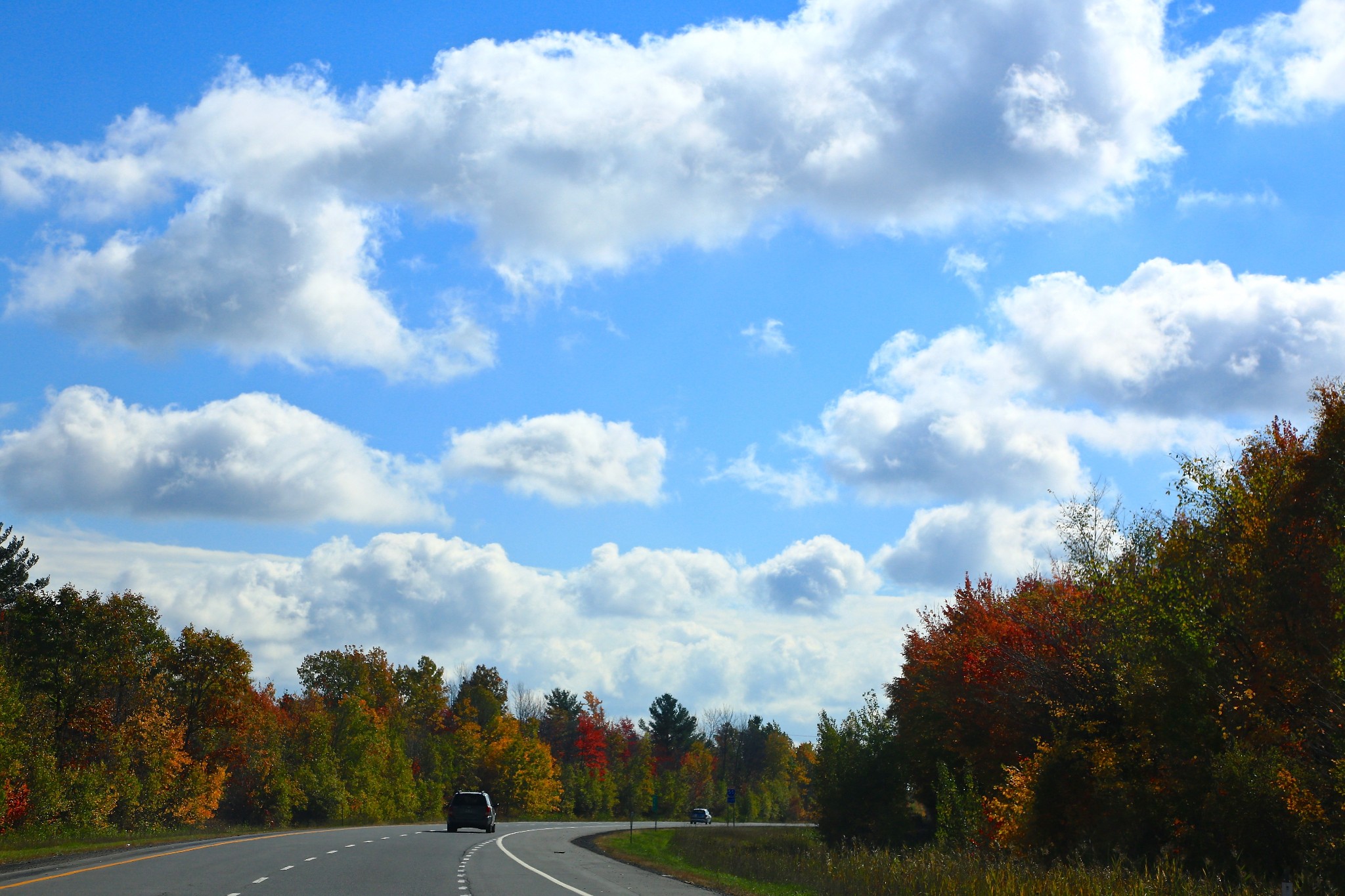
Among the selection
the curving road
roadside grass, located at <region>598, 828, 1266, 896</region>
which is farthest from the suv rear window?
roadside grass, located at <region>598, 828, 1266, 896</region>

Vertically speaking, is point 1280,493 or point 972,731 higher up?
point 1280,493

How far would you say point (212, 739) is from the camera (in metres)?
62.0

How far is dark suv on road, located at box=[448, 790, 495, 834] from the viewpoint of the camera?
5434 centimetres

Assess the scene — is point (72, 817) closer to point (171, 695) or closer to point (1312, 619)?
point (171, 695)

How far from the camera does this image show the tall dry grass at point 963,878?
18375 mm

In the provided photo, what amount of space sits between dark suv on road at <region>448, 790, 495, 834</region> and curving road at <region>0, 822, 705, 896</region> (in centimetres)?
1226

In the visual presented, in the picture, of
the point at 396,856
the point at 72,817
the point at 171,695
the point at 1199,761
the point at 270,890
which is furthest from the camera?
the point at 171,695

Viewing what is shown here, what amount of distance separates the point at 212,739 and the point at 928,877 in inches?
2003

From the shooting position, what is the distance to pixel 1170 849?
26.5 m

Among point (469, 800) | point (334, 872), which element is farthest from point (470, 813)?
point (334, 872)

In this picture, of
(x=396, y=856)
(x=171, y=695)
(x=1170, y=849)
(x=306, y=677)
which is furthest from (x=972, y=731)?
(x=306, y=677)

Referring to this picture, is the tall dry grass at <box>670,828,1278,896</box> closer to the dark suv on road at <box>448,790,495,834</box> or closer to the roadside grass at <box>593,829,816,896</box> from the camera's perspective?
the roadside grass at <box>593,829,816,896</box>

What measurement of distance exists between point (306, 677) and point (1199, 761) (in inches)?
3993

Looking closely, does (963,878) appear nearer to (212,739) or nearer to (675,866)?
(675,866)
